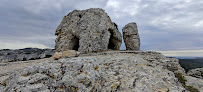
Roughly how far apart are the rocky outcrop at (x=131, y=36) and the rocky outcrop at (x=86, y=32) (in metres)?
1.73

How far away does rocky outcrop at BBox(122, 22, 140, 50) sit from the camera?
21.8 meters

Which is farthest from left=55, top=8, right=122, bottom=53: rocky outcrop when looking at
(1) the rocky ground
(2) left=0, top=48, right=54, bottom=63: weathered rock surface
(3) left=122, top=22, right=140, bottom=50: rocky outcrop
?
(2) left=0, top=48, right=54, bottom=63: weathered rock surface

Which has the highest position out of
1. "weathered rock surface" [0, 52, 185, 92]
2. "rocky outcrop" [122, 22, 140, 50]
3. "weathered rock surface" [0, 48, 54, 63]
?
"rocky outcrop" [122, 22, 140, 50]

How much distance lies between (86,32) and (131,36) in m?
10.6

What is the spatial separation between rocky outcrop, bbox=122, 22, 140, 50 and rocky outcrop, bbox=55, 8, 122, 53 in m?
1.73

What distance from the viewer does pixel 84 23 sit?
18.2 metres

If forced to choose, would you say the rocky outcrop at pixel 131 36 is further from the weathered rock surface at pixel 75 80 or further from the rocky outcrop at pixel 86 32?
the weathered rock surface at pixel 75 80

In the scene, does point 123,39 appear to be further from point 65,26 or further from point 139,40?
point 65,26

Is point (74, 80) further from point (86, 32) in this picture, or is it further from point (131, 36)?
point (131, 36)

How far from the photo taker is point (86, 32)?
55.5 ft

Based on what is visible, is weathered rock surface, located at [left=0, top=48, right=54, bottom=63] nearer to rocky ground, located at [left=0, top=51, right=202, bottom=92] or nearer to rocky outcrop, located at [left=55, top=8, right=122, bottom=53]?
rocky outcrop, located at [left=55, top=8, right=122, bottom=53]

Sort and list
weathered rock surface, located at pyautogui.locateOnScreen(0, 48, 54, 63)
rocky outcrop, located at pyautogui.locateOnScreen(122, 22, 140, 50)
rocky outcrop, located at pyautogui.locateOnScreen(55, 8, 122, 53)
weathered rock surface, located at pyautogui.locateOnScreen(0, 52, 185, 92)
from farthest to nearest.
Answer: weathered rock surface, located at pyautogui.locateOnScreen(0, 48, 54, 63) → rocky outcrop, located at pyautogui.locateOnScreen(122, 22, 140, 50) → rocky outcrop, located at pyautogui.locateOnScreen(55, 8, 122, 53) → weathered rock surface, located at pyautogui.locateOnScreen(0, 52, 185, 92)

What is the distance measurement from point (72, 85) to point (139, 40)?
21.0 m

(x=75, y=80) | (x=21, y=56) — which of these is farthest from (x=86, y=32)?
(x=21, y=56)
